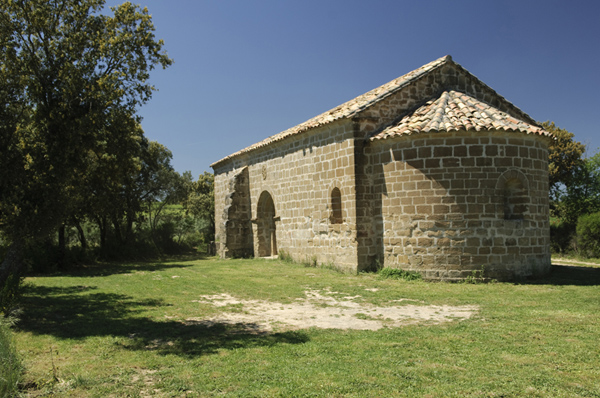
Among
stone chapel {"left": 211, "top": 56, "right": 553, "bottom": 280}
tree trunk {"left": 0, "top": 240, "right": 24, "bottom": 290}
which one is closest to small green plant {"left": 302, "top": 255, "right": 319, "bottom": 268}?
Result: stone chapel {"left": 211, "top": 56, "right": 553, "bottom": 280}

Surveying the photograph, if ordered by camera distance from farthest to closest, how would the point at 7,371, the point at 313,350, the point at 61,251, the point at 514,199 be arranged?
the point at 61,251 → the point at 514,199 → the point at 313,350 → the point at 7,371

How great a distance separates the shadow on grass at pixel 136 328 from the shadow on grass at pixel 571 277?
26.4ft

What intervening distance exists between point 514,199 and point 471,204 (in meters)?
1.50

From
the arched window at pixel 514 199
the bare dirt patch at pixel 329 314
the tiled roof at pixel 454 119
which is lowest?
the bare dirt patch at pixel 329 314

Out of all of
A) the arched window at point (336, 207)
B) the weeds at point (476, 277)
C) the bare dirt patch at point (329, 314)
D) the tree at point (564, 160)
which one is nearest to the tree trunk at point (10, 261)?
the bare dirt patch at point (329, 314)

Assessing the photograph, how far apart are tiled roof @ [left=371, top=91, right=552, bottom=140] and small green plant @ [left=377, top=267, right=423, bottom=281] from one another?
3.80 m

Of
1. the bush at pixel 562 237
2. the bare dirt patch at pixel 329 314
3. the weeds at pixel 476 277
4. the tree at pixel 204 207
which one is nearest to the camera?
the bare dirt patch at pixel 329 314

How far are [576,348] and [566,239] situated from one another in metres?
15.5

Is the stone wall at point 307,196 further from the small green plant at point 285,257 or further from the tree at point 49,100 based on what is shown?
the tree at point 49,100

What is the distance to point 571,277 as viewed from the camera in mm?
11828

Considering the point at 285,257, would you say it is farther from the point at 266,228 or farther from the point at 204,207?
the point at 204,207

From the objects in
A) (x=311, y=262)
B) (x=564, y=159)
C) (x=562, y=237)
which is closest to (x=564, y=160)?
(x=564, y=159)

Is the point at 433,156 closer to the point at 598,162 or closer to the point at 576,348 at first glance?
the point at 576,348

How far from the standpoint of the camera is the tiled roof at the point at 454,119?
11.2 meters
